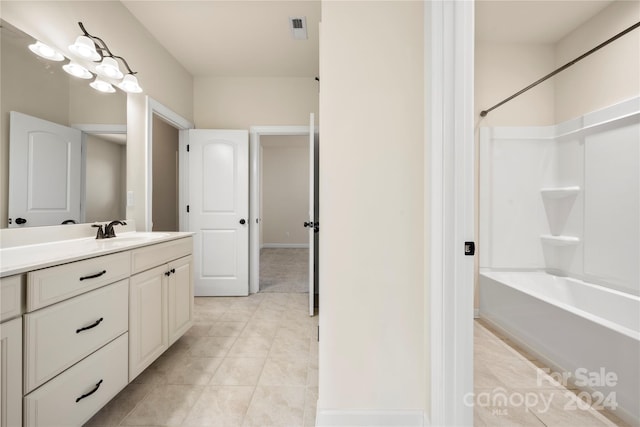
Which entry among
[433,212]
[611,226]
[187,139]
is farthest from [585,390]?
[187,139]

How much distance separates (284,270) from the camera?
15.2ft

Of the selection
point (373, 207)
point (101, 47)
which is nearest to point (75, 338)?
point (373, 207)

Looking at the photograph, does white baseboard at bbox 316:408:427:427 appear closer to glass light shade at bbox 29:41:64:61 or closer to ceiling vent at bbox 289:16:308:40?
glass light shade at bbox 29:41:64:61

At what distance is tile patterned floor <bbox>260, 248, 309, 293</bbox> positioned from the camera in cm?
366

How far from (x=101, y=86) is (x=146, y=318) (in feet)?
5.42

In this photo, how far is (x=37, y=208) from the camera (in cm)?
146

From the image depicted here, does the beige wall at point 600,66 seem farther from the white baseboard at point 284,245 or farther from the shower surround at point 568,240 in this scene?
the white baseboard at point 284,245

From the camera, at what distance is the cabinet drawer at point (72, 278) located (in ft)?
3.21

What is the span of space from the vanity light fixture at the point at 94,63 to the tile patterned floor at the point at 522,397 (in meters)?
3.09

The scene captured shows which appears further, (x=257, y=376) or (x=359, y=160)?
(x=257, y=376)

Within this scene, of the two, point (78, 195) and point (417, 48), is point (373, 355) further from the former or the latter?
point (78, 195)

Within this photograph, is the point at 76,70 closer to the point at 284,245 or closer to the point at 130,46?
the point at 130,46

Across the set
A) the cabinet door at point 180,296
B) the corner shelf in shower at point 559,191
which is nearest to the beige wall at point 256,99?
the cabinet door at point 180,296

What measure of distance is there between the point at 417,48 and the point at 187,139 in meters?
2.88
